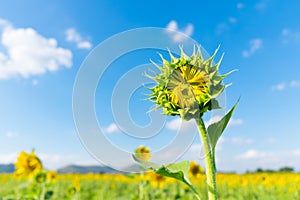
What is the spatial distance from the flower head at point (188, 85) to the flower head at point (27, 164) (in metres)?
3.52

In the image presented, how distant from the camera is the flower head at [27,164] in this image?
4.38 m

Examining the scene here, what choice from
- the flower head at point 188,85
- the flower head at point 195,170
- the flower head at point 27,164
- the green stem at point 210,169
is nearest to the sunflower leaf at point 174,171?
the green stem at point 210,169

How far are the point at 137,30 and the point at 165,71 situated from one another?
1075 millimetres

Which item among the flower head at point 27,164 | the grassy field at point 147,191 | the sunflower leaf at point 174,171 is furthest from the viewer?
the flower head at point 27,164

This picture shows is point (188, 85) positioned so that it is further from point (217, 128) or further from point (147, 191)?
point (147, 191)

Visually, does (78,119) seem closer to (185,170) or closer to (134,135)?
(134,135)

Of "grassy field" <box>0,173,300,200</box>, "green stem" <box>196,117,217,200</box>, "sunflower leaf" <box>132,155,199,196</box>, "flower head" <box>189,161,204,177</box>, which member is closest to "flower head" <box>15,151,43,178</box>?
"grassy field" <box>0,173,300,200</box>

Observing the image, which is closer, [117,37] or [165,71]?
[165,71]

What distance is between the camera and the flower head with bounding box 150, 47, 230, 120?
3.98 feet

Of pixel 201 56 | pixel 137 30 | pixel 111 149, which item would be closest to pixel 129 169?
pixel 111 149

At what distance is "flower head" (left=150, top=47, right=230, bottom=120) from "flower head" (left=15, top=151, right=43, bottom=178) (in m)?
3.52

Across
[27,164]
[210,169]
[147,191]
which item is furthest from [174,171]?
[147,191]

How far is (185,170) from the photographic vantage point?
124 cm

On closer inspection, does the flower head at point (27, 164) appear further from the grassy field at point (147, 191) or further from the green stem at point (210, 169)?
the green stem at point (210, 169)
